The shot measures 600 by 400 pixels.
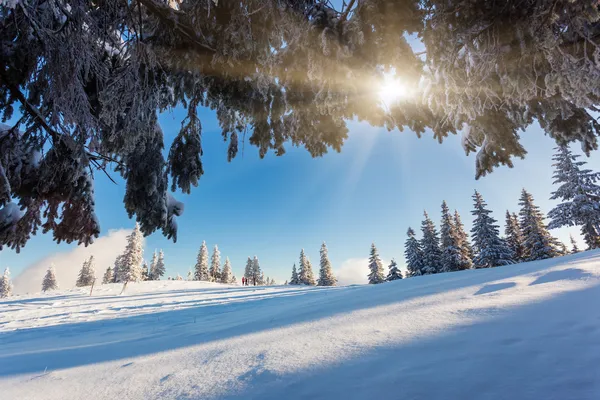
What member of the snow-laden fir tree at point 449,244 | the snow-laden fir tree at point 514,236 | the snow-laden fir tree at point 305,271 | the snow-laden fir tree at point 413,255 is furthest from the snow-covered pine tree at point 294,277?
the snow-laden fir tree at point 514,236

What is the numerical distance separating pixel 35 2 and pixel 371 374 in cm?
521

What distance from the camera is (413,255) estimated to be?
3000 centimetres

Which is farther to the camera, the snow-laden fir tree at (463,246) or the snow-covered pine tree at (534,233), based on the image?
the snow-laden fir tree at (463,246)

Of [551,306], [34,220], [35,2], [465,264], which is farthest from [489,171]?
[465,264]

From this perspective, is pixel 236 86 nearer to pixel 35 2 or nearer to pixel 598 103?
pixel 35 2

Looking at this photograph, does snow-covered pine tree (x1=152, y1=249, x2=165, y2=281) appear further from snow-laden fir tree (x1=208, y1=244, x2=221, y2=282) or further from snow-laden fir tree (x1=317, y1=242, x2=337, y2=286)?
snow-laden fir tree (x1=317, y1=242, x2=337, y2=286)

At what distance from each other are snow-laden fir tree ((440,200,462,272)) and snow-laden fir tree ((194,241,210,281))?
4460 centimetres

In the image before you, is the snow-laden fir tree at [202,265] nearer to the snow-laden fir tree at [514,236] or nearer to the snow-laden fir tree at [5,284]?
the snow-laden fir tree at [5,284]

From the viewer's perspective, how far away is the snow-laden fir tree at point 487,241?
2489cm

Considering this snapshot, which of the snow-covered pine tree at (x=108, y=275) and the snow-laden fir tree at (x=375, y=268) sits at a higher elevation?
the snow-covered pine tree at (x=108, y=275)

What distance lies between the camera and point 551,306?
1973 millimetres

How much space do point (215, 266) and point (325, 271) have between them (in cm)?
2832

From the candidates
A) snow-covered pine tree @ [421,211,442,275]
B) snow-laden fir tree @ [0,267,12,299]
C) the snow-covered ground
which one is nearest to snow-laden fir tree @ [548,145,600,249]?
snow-covered pine tree @ [421,211,442,275]

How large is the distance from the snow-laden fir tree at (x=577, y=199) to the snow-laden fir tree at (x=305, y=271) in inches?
1338
